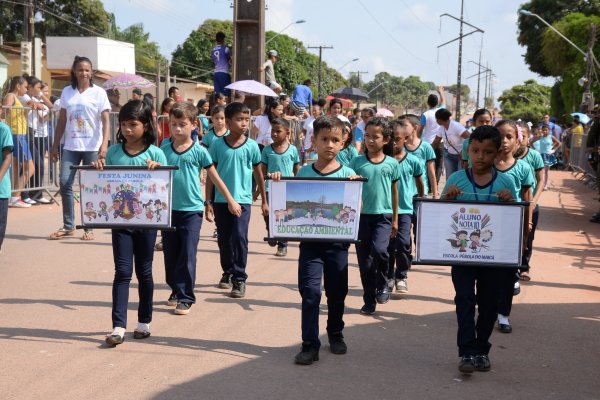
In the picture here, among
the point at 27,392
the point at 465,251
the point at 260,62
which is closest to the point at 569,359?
the point at 465,251

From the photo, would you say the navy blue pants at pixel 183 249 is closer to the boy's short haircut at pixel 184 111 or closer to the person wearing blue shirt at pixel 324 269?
the boy's short haircut at pixel 184 111

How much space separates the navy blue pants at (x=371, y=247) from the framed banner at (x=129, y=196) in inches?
70.4

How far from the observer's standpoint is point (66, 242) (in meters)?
10.8

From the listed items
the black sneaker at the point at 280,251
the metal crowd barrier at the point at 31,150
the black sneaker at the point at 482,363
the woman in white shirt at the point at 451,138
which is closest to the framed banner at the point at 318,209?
the black sneaker at the point at 482,363

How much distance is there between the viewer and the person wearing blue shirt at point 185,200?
23.4ft

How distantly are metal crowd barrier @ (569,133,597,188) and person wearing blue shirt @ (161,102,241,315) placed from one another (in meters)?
18.2

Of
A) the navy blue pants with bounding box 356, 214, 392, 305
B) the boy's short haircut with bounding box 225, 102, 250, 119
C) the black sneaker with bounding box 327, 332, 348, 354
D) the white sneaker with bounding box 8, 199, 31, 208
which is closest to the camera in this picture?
the black sneaker with bounding box 327, 332, 348, 354

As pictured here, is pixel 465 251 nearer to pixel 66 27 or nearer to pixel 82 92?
pixel 82 92

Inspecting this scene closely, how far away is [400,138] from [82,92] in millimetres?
4261

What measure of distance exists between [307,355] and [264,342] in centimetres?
66

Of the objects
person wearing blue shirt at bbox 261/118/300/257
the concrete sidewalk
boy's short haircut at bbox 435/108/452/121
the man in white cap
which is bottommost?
the concrete sidewalk

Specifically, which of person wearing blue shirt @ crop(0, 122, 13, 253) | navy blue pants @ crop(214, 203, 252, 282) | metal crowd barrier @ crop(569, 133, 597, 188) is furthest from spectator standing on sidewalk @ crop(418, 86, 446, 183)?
metal crowd barrier @ crop(569, 133, 597, 188)

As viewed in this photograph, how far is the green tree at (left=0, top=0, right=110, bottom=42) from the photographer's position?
59688mm

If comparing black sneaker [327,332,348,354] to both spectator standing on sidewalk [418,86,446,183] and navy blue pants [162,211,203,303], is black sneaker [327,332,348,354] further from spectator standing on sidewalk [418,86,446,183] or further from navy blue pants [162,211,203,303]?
spectator standing on sidewalk [418,86,446,183]
